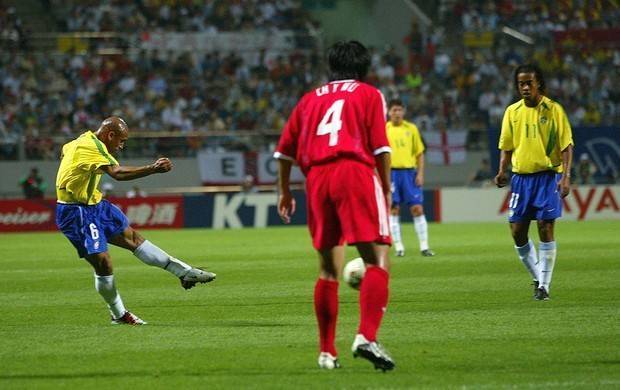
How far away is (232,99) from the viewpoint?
36.6 metres

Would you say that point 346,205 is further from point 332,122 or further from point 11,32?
point 11,32

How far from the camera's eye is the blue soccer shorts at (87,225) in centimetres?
1156

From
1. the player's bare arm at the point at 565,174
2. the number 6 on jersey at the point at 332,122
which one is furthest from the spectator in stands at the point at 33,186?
the number 6 on jersey at the point at 332,122

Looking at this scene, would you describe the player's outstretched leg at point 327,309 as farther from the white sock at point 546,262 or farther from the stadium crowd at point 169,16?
the stadium crowd at point 169,16

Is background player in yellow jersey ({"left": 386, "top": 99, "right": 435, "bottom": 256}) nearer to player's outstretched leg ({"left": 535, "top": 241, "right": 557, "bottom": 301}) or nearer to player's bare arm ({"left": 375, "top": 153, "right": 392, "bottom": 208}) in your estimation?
player's outstretched leg ({"left": 535, "top": 241, "right": 557, "bottom": 301})

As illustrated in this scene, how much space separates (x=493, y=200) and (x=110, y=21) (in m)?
14.0

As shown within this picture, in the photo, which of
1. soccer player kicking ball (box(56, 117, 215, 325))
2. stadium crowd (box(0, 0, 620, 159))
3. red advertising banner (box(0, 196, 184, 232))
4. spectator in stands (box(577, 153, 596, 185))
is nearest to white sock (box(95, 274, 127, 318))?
soccer player kicking ball (box(56, 117, 215, 325))

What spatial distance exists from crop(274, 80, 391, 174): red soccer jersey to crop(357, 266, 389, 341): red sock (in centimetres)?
74

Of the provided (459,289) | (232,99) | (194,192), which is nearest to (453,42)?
(232,99)

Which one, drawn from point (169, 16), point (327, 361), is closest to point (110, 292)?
point (327, 361)

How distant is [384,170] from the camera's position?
802cm

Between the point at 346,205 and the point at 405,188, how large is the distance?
12.7 meters

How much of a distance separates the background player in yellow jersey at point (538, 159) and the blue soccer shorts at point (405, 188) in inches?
302

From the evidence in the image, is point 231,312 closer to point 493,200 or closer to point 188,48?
point 493,200
